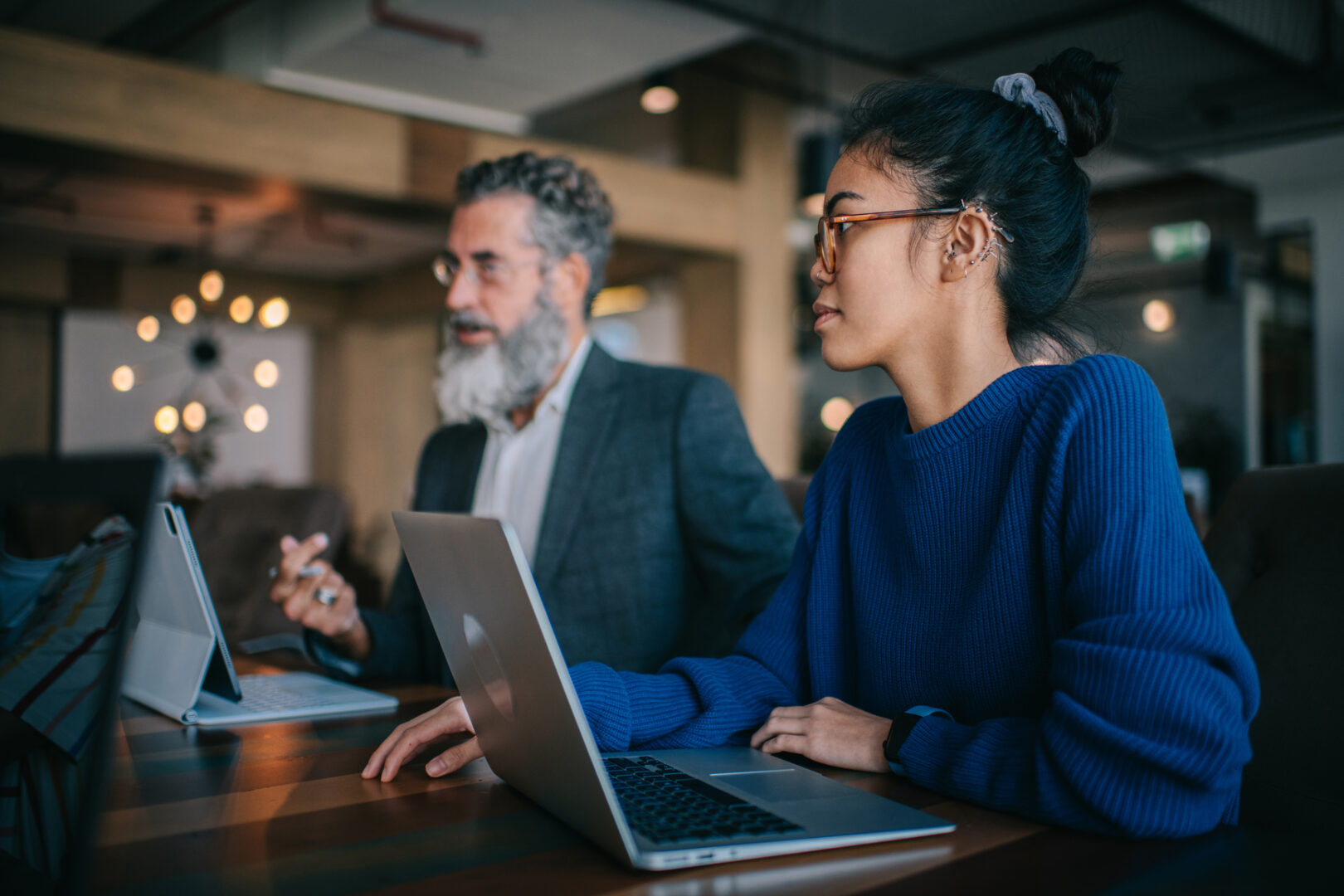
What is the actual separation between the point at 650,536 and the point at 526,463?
1.09 ft

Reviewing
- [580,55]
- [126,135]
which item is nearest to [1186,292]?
[580,55]

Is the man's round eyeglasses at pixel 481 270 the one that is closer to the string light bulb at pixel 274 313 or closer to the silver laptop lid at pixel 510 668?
the silver laptop lid at pixel 510 668

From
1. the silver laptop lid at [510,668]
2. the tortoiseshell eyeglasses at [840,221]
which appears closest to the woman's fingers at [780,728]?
the silver laptop lid at [510,668]

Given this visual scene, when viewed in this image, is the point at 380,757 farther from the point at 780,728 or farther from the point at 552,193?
the point at 552,193

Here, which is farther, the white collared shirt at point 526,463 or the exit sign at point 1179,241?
the exit sign at point 1179,241

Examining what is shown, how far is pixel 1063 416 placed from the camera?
2.99 feet

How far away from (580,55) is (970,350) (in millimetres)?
5127

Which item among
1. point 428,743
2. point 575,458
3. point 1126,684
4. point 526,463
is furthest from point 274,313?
point 1126,684

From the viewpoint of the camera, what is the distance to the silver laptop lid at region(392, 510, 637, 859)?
66 centimetres

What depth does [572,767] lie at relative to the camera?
2.26 ft

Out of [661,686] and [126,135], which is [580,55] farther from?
[661,686]

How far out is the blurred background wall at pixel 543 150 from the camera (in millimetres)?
4957

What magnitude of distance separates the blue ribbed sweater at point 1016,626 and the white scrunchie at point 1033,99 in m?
0.29

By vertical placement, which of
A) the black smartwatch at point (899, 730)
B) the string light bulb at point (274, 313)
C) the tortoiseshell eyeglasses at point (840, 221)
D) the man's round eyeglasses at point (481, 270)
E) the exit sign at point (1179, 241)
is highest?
the exit sign at point (1179, 241)
